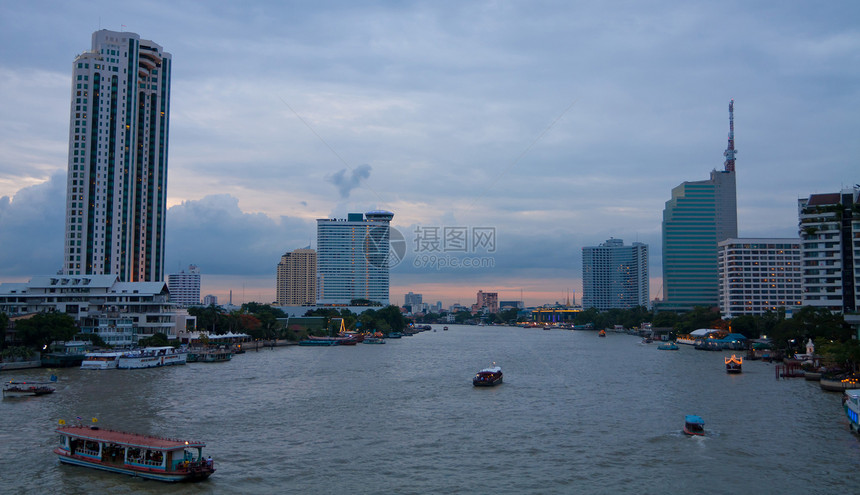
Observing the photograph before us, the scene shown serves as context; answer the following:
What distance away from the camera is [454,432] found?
111 ft

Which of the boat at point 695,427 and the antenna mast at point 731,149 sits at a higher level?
the antenna mast at point 731,149

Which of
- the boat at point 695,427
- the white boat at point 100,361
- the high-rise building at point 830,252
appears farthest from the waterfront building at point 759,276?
the white boat at point 100,361

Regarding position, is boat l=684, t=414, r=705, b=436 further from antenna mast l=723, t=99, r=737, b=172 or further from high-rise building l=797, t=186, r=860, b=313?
antenna mast l=723, t=99, r=737, b=172

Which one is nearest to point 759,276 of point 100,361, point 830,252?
point 830,252

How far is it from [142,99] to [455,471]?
10004 centimetres

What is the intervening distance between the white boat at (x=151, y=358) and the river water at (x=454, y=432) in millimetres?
4760

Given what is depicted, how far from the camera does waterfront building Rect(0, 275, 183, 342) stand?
256 ft

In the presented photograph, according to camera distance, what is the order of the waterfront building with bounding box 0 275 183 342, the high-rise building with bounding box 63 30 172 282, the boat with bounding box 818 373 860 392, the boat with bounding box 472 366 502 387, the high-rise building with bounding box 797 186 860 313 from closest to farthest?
the boat with bounding box 818 373 860 392 < the boat with bounding box 472 366 502 387 < the high-rise building with bounding box 797 186 860 313 < the waterfront building with bounding box 0 275 183 342 < the high-rise building with bounding box 63 30 172 282

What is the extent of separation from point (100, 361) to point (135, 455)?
144 feet

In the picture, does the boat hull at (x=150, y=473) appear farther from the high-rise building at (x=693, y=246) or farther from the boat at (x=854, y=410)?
the high-rise building at (x=693, y=246)

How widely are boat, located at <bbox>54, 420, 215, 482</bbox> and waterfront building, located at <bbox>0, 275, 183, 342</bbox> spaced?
54.0 m

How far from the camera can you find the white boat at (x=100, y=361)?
63.3m

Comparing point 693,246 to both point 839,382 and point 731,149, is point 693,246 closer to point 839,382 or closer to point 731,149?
point 731,149

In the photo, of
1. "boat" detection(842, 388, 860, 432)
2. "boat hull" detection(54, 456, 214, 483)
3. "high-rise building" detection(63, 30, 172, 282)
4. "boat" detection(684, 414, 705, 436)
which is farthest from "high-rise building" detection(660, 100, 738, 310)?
"boat hull" detection(54, 456, 214, 483)
